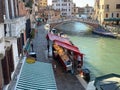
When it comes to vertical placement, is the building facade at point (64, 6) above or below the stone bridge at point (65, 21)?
above

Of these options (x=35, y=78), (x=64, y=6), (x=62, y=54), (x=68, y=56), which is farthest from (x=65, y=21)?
(x=64, y=6)

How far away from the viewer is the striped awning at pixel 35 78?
1039cm

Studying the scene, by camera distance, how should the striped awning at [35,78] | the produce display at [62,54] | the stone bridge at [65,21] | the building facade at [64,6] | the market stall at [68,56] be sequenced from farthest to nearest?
the building facade at [64,6], the stone bridge at [65,21], the produce display at [62,54], the market stall at [68,56], the striped awning at [35,78]

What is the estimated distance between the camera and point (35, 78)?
1147 cm

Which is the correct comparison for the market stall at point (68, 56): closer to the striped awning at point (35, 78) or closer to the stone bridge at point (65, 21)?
the striped awning at point (35, 78)

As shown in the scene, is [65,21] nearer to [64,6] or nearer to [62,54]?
[62,54]

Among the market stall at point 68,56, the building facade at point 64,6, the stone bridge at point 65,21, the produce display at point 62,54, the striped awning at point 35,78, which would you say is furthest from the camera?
the building facade at point 64,6

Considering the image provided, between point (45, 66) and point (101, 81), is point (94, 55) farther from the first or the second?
point (101, 81)

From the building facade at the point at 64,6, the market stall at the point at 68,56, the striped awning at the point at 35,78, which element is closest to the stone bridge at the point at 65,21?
the market stall at the point at 68,56

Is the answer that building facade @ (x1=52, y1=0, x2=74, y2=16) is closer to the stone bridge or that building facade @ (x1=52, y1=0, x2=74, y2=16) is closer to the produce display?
the stone bridge

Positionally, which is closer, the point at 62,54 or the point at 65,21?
the point at 62,54

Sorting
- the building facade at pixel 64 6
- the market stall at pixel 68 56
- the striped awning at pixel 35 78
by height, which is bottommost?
the market stall at pixel 68 56

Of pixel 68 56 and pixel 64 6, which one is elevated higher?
pixel 64 6

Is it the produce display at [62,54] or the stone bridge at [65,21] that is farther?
the stone bridge at [65,21]
